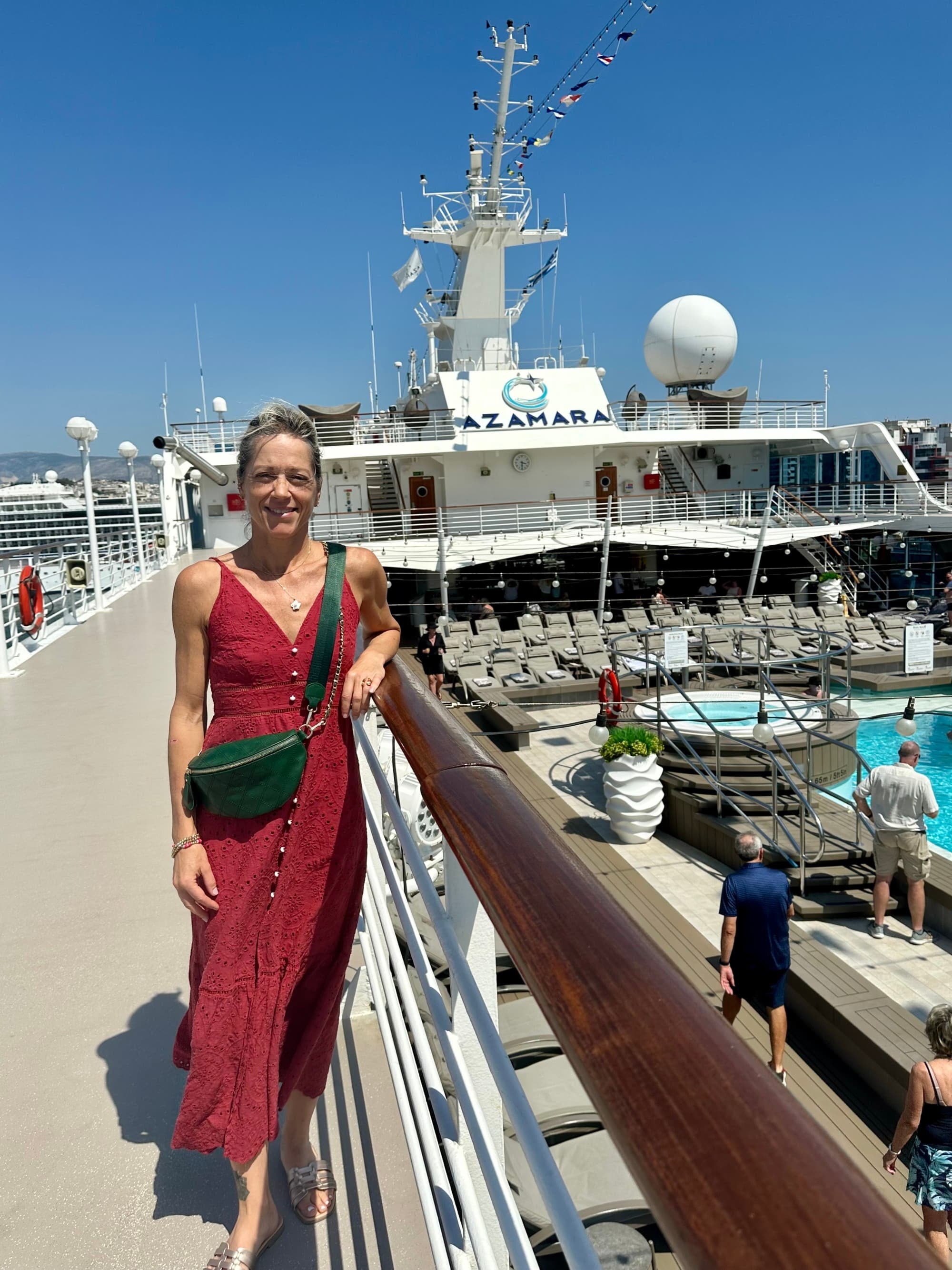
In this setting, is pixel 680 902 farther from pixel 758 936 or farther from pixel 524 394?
pixel 524 394

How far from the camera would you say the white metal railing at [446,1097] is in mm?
654

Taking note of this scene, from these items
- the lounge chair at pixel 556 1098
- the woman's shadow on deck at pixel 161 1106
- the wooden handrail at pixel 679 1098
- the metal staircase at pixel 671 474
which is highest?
the metal staircase at pixel 671 474

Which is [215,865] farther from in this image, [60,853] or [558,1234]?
[60,853]

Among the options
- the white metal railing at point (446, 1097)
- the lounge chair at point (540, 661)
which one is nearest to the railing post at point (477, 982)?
the white metal railing at point (446, 1097)

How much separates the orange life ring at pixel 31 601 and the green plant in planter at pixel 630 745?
541 cm

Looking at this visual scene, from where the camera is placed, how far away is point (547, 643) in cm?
1586

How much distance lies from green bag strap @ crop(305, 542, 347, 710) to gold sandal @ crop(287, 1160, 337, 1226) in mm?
799

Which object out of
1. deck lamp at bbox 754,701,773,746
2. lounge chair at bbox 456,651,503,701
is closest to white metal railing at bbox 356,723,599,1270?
deck lamp at bbox 754,701,773,746

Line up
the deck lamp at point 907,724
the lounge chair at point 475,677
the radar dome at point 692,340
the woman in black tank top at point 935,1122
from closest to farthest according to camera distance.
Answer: the woman in black tank top at point 935,1122
the deck lamp at point 907,724
the lounge chair at point 475,677
the radar dome at point 692,340

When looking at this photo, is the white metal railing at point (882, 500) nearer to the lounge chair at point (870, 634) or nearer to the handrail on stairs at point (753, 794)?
the lounge chair at point (870, 634)

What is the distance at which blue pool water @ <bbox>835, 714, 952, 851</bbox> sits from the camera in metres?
10.4

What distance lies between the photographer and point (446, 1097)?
1298 mm

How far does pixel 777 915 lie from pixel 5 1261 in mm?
4338

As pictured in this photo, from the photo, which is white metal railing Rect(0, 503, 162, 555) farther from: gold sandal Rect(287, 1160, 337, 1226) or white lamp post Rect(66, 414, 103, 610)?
gold sandal Rect(287, 1160, 337, 1226)
